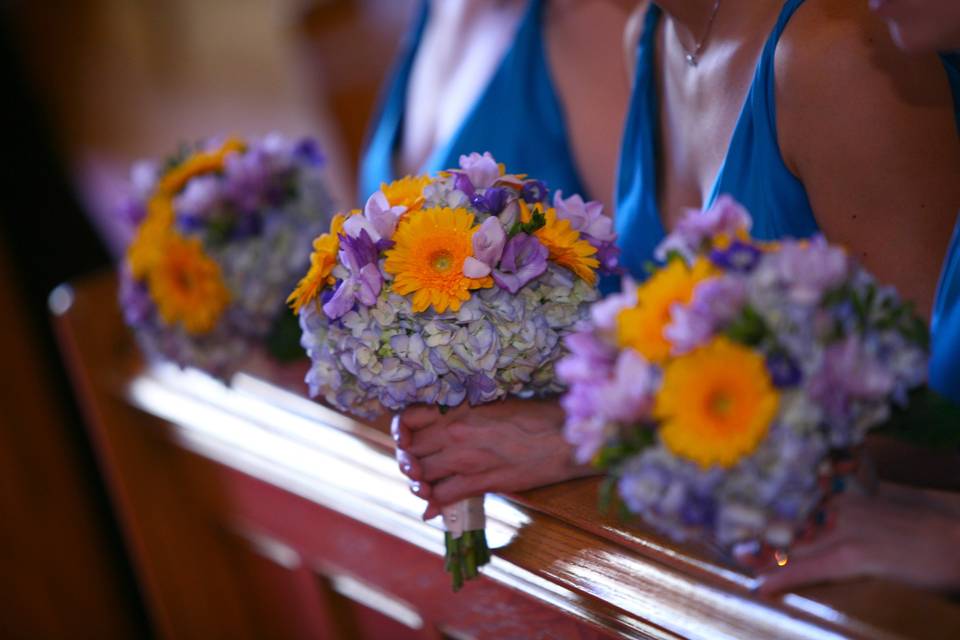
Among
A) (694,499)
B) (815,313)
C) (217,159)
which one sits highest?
(217,159)

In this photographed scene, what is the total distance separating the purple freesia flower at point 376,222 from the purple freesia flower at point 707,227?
0.32 meters

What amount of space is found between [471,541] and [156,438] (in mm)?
1003

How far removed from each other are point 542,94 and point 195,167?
0.68m

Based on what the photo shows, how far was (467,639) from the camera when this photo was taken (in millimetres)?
1314

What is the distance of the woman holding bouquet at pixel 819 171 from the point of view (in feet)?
3.59

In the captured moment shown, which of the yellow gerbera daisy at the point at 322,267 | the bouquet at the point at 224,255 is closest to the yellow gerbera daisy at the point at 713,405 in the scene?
the yellow gerbera daisy at the point at 322,267

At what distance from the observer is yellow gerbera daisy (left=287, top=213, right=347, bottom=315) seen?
1.05 meters

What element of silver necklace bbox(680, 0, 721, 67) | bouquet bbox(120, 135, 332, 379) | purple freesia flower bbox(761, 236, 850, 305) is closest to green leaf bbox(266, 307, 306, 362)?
bouquet bbox(120, 135, 332, 379)

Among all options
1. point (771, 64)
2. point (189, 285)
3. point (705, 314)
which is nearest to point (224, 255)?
point (189, 285)

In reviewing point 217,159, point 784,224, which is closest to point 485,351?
point 784,224

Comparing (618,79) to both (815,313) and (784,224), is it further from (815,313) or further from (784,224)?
(815,313)

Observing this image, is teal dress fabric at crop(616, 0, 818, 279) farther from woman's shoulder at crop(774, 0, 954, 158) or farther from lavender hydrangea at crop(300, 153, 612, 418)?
lavender hydrangea at crop(300, 153, 612, 418)

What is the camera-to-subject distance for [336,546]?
59.8 inches

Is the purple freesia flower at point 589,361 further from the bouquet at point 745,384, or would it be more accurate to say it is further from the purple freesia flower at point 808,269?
the purple freesia flower at point 808,269
